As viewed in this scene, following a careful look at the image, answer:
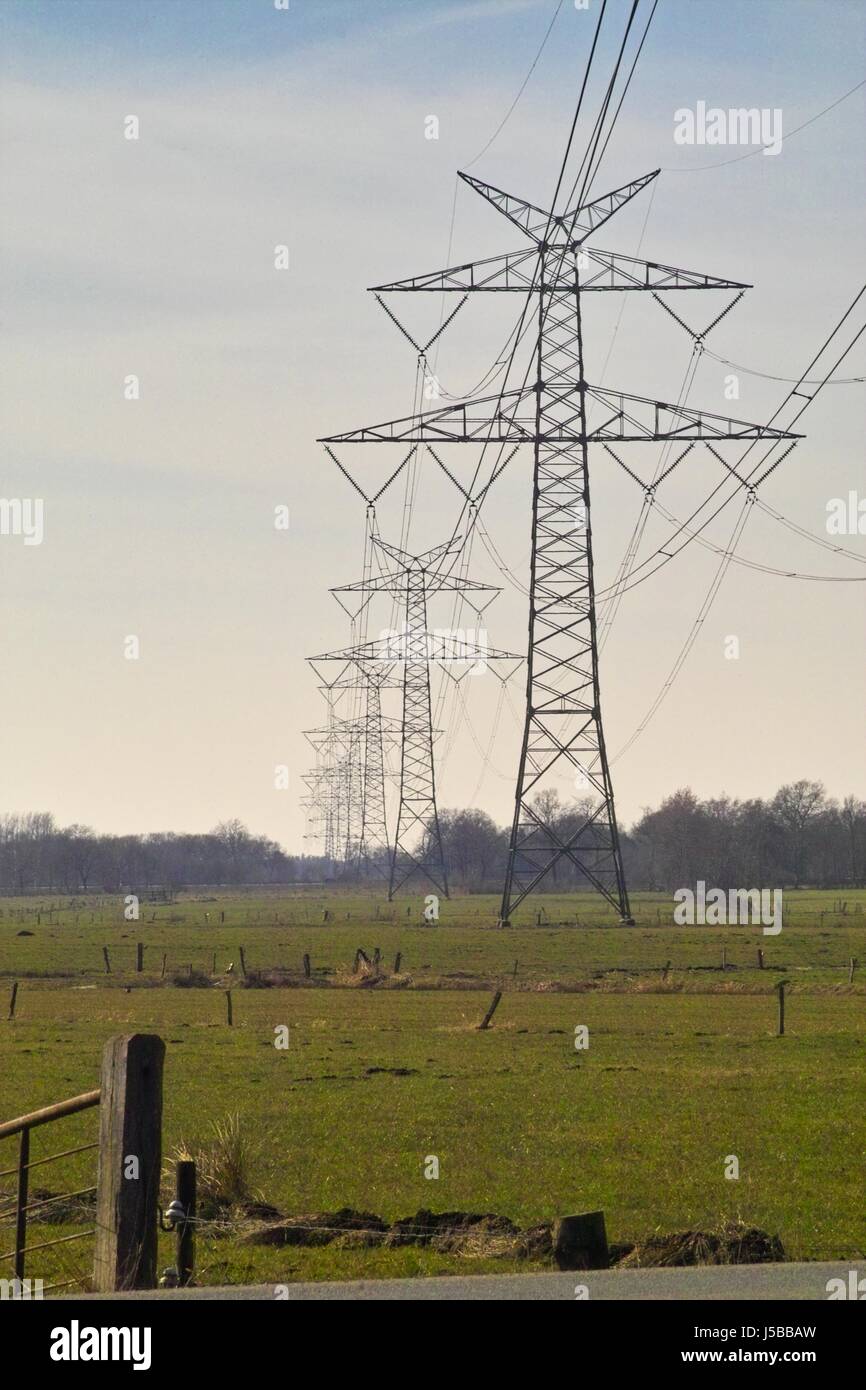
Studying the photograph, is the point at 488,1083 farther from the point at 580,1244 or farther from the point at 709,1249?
the point at 580,1244

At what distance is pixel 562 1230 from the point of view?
12477mm

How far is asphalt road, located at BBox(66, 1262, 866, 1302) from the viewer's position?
10258 mm

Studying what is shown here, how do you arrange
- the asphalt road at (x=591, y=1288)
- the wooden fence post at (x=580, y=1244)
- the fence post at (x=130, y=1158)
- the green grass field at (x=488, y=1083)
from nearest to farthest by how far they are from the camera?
the asphalt road at (x=591, y=1288) → the fence post at (x=130, y=1158) → the wooden fence post at (x=580, y=1244) → the green grass field at (x=488, y=1083)

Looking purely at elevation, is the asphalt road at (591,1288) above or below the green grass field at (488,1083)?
above

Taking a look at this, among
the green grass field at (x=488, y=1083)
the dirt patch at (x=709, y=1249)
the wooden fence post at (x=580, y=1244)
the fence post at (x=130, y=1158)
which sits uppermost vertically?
the fence post at (x=130, y=1158)

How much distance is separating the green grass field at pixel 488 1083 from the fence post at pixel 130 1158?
10.8 ft

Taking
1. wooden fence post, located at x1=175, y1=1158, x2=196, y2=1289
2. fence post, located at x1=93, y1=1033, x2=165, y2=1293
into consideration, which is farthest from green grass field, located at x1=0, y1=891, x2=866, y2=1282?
fence post, located at x1=93, y1=1033, x2=165, y2=1293

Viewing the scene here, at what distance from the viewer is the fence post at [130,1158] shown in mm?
11070

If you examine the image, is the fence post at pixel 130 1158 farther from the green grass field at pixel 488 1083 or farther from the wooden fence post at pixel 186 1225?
the green grass field at pixel 488 1083
